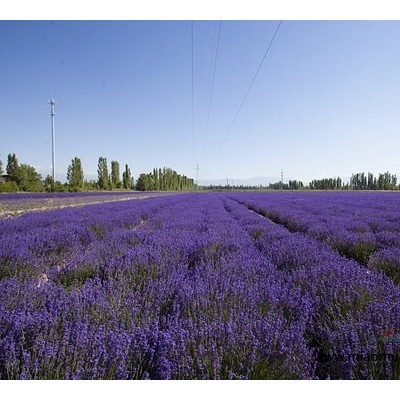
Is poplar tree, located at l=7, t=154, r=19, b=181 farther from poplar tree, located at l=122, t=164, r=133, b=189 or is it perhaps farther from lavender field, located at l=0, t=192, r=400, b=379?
lavender field, located at l=0, t=192, r=400, b=379

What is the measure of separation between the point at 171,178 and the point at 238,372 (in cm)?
8858

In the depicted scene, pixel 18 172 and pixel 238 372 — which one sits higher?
pixel 18 172

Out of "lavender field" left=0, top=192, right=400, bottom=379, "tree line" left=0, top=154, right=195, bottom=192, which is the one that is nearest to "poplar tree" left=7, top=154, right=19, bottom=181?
"tree line" left=0, top=154, right=195, bottom=192

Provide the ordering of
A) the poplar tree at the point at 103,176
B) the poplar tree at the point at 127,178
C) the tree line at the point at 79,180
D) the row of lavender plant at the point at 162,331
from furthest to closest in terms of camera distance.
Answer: the poplar tree at the point at 127,178, the poplar tree at the point at 103,176, the tree line at the point at 79,180, the row of lavender plant at the point at 162,331

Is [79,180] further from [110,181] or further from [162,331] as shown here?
[162,331]

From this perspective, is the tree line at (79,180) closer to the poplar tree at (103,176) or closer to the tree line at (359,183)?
the poplar tree at (103,176)

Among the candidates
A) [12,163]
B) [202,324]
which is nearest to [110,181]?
[12,163]

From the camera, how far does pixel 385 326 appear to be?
1.62 meters

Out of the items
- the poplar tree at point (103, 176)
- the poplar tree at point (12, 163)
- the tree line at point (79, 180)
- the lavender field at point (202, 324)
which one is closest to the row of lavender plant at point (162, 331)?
the lavender field at point (202, 324)

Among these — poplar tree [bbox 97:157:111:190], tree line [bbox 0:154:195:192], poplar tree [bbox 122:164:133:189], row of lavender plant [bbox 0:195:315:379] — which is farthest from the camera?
poplar tree [bbox 122:164:133:189]

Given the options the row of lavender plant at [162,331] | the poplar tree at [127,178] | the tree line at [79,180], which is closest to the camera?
the row of lavender plant at [162,331]

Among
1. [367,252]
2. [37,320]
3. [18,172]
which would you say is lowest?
[367,252]
